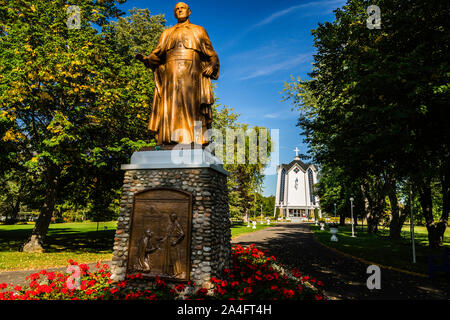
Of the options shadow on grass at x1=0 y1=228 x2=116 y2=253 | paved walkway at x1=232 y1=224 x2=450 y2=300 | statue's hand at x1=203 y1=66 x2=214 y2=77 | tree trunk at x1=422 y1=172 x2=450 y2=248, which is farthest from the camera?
tree trunk at x1=422 y1=172 x2=450 y2=248

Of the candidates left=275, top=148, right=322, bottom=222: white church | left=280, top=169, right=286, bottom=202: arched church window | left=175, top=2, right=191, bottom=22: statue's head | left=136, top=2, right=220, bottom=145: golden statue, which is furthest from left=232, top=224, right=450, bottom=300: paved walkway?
left=280, top=169, right=286, bottom=202: arched church window

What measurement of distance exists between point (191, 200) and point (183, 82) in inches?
110

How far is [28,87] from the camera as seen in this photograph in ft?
33.3

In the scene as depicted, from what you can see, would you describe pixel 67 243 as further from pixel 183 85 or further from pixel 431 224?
pixel 431 224

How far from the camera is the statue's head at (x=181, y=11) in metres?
6.77

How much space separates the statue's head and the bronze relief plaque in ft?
14.3

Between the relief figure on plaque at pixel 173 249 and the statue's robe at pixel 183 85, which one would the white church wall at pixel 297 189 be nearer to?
the statue's robe at pixel 183 85

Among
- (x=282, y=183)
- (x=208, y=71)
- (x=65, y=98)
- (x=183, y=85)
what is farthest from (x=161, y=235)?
(x=282, y=183)

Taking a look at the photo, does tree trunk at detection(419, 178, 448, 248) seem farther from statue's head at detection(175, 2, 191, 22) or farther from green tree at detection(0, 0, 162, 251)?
green tree at detection(0, 0, 162, 251)

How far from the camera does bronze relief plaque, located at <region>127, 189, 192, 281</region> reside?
529cm

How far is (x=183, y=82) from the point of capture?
Answer: 251 inches

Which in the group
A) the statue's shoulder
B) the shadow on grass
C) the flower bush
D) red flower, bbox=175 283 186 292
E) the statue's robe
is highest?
the statue's shoulder

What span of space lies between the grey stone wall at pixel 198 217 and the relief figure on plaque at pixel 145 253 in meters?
0.36
